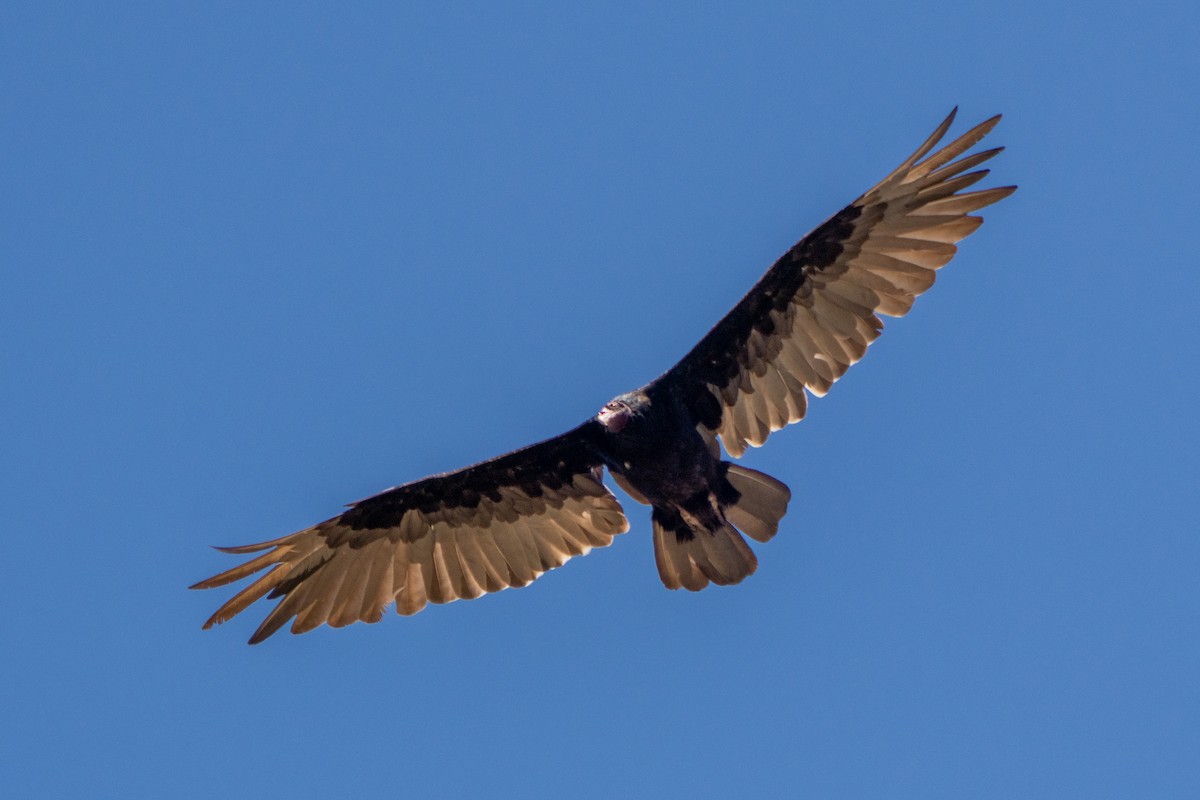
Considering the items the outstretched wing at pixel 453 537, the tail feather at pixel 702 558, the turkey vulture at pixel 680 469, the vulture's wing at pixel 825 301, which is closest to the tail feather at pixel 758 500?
the turkey vulture at pixel 680 469

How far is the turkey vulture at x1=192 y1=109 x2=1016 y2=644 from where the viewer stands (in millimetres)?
11109

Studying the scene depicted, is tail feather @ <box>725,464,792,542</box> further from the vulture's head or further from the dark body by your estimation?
the vulture's head

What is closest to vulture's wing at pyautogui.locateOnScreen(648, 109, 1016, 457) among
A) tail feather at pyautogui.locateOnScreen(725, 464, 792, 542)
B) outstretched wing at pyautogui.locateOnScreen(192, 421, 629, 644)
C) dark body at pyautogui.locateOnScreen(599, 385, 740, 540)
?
dark body at pyautogui.locateOnScreen(599, 385, 740, 540)

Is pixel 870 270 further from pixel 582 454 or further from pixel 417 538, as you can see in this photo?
pixel 417 538

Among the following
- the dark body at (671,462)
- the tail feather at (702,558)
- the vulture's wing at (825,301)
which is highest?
the vulture's wing at (825,301)

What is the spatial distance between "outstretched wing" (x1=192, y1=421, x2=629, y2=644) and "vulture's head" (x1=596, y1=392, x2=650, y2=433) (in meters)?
0.58

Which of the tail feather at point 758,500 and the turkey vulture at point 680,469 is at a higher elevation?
the turkey vulture at point 680,469

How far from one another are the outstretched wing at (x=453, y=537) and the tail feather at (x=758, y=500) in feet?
3.59

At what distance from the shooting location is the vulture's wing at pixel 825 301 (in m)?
11.0

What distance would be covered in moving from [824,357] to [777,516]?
45.6 inches

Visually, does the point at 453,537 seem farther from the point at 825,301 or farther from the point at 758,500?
the point at 825,301

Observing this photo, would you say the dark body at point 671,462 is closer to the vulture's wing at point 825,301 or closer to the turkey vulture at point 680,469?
the turkey vulture at point 680,469

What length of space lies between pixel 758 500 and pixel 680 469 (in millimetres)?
587

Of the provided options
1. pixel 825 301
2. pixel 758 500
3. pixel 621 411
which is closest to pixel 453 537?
pixel 621 411
